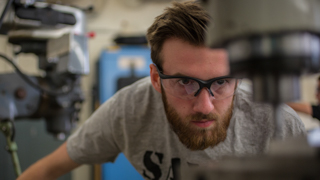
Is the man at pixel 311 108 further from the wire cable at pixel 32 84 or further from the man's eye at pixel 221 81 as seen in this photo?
the wire cable at pixel 32 84

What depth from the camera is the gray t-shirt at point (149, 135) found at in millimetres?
959

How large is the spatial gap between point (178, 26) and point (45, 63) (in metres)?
0.56

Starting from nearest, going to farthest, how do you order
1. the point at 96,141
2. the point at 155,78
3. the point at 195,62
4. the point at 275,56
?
the point at 275,56 < the point at 195,62 < the point at 155,78 < the point at 96,141

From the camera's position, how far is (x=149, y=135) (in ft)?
3.63

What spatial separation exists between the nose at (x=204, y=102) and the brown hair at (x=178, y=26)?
0.51 feet

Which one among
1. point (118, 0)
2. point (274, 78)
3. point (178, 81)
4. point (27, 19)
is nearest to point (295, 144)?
point (274, 78)

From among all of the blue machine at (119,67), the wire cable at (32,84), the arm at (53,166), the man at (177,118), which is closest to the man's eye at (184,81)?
the man at (177,118)

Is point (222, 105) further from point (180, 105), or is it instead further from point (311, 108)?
point (311, 108)

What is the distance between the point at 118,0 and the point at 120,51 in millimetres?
864

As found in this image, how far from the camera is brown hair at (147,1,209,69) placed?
83 cm

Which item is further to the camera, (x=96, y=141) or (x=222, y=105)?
(x=96, y=141)

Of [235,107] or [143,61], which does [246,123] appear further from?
[143,61]

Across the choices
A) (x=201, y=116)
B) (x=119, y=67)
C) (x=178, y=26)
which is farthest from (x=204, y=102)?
(x=119, y=67)

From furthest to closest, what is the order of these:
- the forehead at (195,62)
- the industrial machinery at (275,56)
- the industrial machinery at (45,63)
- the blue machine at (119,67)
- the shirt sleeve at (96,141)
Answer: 1. the blue machine at (119,67)
2. the shirt sleeve at (96,141)
3. the industrial machinery at (45,63)
4. the forehead at (195,62)
5. the industrial machinery at (275,56)
